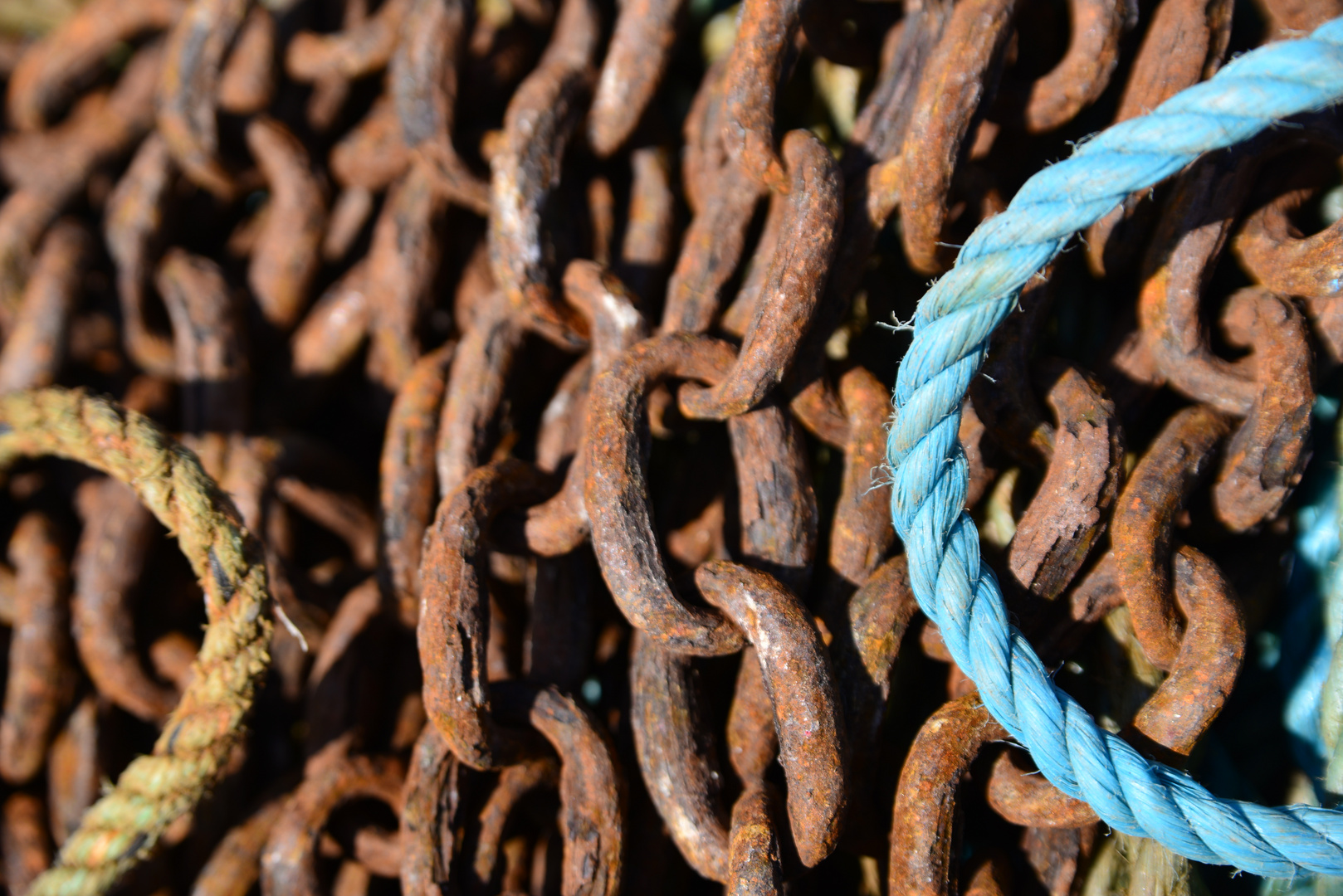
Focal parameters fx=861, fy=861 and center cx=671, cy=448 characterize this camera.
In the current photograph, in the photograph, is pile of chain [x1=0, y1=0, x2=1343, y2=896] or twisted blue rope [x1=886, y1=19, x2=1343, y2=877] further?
pile of chain [x1=0, y1=0, x2=1343, y2=896]

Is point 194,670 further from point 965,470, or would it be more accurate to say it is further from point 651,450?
point 965,470

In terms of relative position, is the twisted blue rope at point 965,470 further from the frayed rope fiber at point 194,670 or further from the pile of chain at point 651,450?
the frayed rope fiber at point 194,670

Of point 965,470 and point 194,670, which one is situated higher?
point 965,470

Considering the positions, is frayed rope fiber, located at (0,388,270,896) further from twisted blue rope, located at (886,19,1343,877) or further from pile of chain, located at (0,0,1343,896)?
twisted blue rope, located at (886,19,1343,877)

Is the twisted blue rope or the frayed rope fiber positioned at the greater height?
the twisted blue rope

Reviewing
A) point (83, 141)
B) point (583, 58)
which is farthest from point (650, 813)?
point (83, 141)

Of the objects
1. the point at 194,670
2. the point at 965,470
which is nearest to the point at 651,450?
the point at 965,470

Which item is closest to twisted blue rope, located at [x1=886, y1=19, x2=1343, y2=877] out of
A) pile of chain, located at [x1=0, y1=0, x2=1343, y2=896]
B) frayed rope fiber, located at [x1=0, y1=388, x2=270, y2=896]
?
pile of chain, located at [x1=0, y1=0, x2=1343, y2=896]
